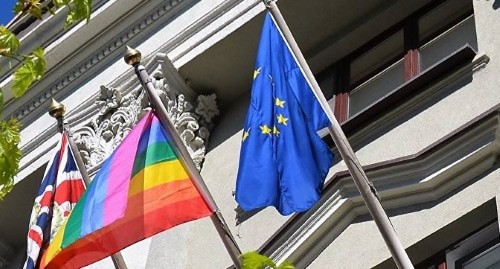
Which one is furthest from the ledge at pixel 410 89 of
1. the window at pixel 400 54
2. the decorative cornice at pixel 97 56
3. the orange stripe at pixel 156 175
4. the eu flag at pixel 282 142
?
the decorative cornice at pixel 97 56

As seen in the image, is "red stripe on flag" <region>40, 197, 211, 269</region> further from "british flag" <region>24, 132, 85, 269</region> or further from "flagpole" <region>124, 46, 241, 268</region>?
"british flag" <region>24, 132, 85, 269</region>

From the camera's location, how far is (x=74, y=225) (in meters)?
12.6

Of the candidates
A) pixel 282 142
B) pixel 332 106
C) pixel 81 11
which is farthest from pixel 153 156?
pixel 332 106

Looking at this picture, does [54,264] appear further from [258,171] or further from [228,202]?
[228,202]

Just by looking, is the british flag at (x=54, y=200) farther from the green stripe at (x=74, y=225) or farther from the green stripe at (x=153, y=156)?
the green stripe at (x=153, y=156)

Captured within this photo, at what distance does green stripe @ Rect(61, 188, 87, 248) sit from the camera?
40.8 feet

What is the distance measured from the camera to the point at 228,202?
1567 cm

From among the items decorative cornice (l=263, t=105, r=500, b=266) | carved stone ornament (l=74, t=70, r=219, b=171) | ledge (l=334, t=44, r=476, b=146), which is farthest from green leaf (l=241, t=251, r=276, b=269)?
carved stone ornament (l=74, t=70, r=219, b=171)

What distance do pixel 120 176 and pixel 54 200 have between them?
1474 millimetres

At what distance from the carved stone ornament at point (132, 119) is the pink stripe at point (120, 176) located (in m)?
3.52

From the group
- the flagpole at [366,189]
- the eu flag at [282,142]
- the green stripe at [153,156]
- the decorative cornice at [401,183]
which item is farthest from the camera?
the decorative cornice at [401,183]

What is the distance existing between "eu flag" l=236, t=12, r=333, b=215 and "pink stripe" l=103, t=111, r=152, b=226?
993mm

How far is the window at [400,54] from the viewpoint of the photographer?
15.1 metres

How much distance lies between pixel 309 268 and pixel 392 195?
986 mm
